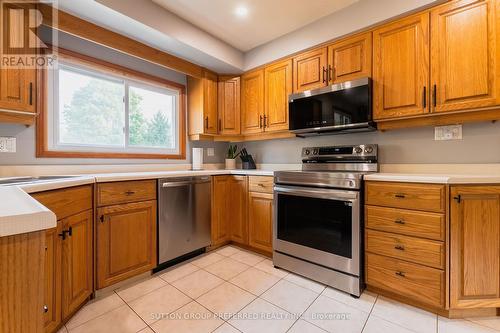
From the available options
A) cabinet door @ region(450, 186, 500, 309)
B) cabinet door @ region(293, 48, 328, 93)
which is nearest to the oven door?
cabinet door @ region(450, 186, 500, 309)

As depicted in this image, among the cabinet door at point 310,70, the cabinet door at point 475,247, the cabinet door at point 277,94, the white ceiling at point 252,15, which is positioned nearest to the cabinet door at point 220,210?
the cabinet door at point 277,94

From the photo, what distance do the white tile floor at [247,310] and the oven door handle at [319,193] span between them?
0.75 metres

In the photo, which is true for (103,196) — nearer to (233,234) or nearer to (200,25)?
(233,234)

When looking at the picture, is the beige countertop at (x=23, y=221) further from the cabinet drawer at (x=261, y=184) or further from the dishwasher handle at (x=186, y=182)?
the cabinet drawer at (x=261, y=184)

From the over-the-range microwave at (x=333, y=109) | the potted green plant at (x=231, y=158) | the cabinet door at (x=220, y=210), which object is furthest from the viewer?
the potted green plant at (x=231, y=158)

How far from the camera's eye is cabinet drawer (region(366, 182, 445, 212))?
5.00 feet

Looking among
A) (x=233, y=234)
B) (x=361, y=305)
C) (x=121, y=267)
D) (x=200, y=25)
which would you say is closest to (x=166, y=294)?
(x=121, y=267)

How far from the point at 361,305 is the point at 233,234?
1495 millimetres

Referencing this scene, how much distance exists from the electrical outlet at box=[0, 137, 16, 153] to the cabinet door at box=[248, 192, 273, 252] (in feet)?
6.59

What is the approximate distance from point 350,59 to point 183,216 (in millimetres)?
2209

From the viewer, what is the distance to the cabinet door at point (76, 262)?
1403mm

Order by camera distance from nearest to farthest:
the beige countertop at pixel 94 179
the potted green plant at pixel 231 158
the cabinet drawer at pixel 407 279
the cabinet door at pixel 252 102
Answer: the beige countertop at pixel 94 179
the cabinet drawer at pixel 407 279
the cabinet door at pixel 252 102
the potted green plant at pixel 231 158

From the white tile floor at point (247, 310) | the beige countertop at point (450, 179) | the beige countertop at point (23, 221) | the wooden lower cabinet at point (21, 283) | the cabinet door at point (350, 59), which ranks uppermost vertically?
the cabinet door at point (350, 59)

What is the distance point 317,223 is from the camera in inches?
78.5
